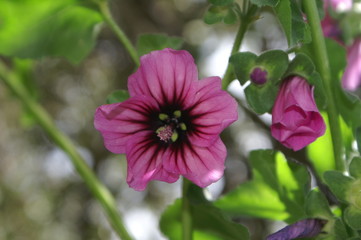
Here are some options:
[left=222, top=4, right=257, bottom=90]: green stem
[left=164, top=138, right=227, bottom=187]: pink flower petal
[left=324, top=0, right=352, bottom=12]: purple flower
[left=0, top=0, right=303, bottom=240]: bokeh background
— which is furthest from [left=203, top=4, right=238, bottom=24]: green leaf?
[left=0, top=0, right=303, bottom=240]: bokeh background

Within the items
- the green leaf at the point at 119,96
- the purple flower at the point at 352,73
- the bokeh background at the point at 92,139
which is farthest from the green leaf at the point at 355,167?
the bokeh background at the point at 92,139

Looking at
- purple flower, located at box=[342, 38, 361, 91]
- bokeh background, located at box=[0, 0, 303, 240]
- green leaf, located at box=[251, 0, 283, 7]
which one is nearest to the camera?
green leaf, located at box=[251, 0, 283, 7]

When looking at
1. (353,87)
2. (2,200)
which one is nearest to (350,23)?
(353,87)

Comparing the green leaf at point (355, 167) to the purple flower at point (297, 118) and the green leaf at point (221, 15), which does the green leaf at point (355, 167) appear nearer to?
the purple flower at point (297, 118)

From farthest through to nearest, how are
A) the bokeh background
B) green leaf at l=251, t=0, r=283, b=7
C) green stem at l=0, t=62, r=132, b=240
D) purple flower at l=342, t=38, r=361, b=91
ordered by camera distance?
the bokeh background
purple flower at l=342, t=38, r=361, b=91
green stem at l=0, t=62, r=132, b=240
green leaf at l=251, t=0, r=283, b=7

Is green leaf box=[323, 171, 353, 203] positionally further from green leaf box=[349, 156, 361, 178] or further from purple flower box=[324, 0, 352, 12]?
purple flower box=[324, 0, 352, 12]

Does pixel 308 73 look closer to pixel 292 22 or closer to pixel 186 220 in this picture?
pixel 292 22

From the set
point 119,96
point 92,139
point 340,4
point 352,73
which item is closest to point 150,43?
point 119,96
